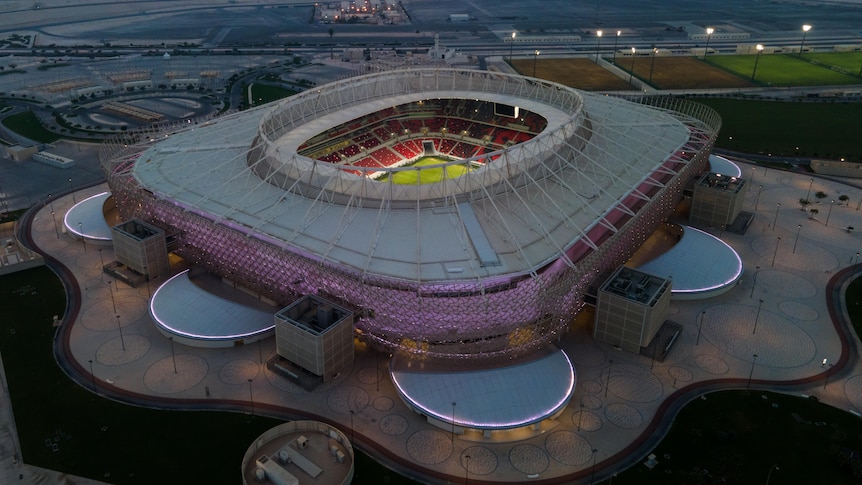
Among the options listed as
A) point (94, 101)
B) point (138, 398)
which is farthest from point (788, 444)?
point (94, 101)

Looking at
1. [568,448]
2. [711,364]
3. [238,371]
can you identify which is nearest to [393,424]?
[568,448]

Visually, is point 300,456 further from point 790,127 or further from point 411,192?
point 790,127

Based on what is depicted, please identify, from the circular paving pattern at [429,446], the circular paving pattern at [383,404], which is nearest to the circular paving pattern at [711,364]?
the circular paving pattern at [429,446]

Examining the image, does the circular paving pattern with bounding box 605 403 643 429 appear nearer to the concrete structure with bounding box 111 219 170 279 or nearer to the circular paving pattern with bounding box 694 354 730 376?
the circular paving pattern with bounding box 694 354 730 376

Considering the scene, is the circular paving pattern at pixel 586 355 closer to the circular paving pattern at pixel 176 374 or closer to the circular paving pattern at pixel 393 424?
the circular paving pattern at pixel 393 424

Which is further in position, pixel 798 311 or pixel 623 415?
pixel 798 311

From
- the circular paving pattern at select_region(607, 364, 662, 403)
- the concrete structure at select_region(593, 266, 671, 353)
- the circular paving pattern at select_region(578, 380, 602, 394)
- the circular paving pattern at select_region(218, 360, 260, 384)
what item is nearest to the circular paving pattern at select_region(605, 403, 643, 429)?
the circular paving pattern at select_region(607, 364, 662, 403)
